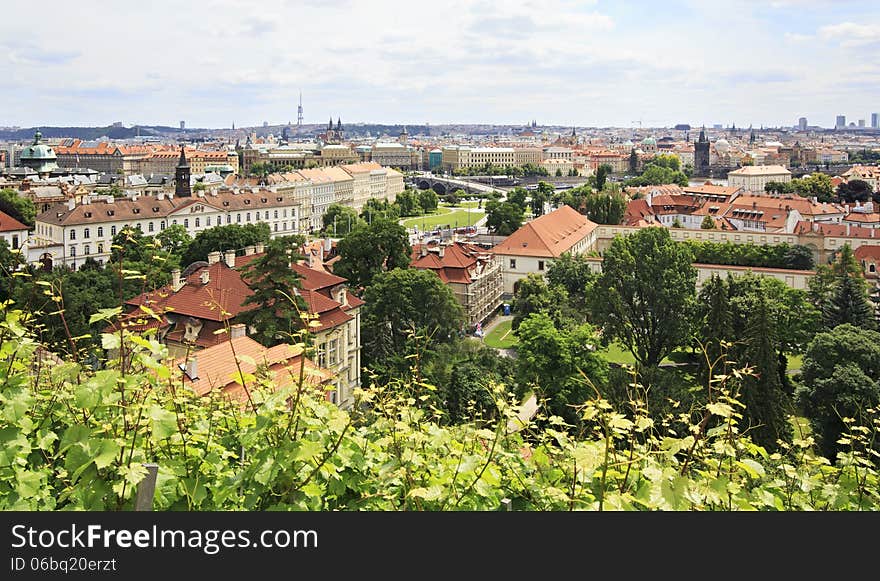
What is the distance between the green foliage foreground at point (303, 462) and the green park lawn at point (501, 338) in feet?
85.2

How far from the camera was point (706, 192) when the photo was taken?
239 feet

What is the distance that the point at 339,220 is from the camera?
6500 cm

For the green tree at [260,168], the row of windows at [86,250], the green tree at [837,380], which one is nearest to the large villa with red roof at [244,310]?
the green tree at [837,380]

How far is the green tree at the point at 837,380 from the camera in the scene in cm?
1859

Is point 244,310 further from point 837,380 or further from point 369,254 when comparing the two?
point 837,380

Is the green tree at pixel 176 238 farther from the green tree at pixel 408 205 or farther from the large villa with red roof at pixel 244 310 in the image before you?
the green tree at pixel 408 205

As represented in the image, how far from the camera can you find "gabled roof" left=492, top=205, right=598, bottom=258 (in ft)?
141

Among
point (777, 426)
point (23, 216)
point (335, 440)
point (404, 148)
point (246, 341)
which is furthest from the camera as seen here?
point (404, 148)

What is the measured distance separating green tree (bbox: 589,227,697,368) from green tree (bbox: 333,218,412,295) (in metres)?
8.40

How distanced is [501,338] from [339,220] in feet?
113
